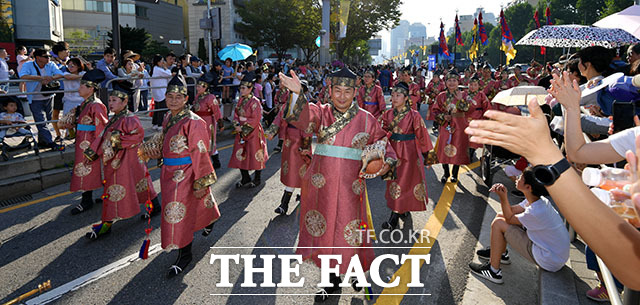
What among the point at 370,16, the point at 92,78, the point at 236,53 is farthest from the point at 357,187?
the point at 370,16

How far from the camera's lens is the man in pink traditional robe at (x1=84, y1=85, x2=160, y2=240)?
16.0ft

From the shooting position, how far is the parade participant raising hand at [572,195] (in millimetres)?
1281

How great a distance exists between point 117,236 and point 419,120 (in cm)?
406

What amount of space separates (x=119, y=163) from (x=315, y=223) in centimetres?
282

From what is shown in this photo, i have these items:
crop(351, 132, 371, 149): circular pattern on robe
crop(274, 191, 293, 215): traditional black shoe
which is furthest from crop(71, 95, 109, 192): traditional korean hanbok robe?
crop(351, 132, 371, 149): circular pattern on robe

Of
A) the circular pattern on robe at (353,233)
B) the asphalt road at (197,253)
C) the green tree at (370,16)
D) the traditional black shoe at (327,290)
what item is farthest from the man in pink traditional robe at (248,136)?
the green tree at (370,16)

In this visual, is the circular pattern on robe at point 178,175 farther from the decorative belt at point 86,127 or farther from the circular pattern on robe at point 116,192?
the decorative belt at point 86,127

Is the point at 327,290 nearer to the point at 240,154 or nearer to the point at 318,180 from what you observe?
the point at 318,180

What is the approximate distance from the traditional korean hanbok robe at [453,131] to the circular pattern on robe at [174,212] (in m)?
4.77

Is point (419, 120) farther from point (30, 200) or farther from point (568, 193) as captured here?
point (30, 200)

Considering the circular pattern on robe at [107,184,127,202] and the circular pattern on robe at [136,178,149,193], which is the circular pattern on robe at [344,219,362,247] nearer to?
the circular pattern on robe at [107,184,127,202]

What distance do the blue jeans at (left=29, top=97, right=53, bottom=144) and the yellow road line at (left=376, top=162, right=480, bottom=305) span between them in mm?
7042

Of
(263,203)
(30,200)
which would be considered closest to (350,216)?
(263,203)

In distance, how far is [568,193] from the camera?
1.31m
